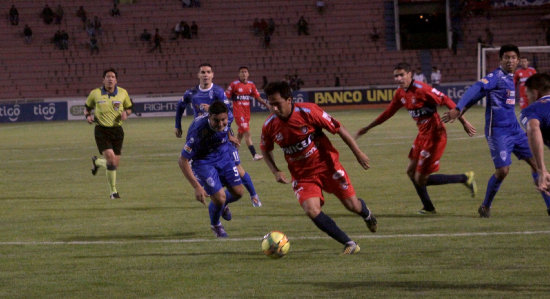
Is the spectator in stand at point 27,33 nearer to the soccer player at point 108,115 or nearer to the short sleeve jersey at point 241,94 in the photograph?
the short sleeve jersey at point 241,94

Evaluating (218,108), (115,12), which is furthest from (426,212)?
(115,12)

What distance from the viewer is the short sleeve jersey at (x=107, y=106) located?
52.2 ft

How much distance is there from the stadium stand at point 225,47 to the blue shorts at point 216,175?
128ft

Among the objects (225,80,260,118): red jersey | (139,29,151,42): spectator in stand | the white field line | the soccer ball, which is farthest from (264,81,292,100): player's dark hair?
(139,29,151,42): spectator in stand

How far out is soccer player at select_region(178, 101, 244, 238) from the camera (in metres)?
10.0

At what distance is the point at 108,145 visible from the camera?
1595cm

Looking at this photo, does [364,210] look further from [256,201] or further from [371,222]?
[256,201]

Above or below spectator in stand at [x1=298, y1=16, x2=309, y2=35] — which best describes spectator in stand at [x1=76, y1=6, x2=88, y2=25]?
above

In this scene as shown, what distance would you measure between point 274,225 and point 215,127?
216 centimetres

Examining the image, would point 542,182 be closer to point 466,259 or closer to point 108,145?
point 466,259

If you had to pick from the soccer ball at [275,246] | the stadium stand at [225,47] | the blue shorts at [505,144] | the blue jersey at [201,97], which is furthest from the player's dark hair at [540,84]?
the stadium stand at [225,47]

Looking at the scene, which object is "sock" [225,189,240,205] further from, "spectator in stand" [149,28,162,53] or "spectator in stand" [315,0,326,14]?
"spectator in stand" [315,0,326,14]

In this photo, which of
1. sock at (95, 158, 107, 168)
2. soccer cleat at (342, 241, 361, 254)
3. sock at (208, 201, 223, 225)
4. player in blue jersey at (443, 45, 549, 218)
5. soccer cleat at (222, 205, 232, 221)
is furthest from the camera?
sock at (95, 158, 107, 168)

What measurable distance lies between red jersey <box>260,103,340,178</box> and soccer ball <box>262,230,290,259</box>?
736mm
